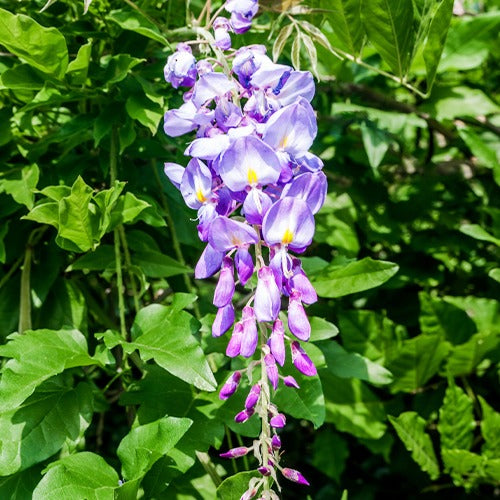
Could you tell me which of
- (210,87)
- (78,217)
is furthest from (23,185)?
(210,87)

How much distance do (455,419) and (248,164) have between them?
0.86m

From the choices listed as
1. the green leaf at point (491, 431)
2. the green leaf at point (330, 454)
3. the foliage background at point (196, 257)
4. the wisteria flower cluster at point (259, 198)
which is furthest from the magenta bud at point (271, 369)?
the green leaf at point (330, 454)

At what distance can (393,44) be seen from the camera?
1.22 m

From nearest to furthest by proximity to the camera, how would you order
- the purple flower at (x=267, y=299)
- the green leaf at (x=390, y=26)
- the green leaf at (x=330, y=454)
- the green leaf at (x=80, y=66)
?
the purple flower at (x=267, y=299)
the green leaf at (x=80, y=66)
the green leaf at (x=390, y=26)
the green leaf at (x=330, y=454)

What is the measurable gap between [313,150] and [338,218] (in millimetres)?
178

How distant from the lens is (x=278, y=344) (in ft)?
2.76

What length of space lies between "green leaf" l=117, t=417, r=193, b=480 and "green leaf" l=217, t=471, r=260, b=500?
0.28 ft

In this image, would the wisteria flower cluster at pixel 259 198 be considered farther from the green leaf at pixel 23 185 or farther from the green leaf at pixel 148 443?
the green leaf at pixel 23 185

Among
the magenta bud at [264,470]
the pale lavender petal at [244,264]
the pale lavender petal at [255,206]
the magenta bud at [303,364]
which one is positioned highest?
the pale lavender petal at [255,206]

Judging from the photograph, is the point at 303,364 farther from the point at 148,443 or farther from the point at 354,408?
the point at 354,408

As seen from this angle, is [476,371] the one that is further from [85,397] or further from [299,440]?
[85,397]

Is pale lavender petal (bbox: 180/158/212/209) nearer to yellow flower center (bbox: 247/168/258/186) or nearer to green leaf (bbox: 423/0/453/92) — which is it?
yellow flower center (bbox: 247/168/258/186)

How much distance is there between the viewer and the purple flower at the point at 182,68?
0.96 metres

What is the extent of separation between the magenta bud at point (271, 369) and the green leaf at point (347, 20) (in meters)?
0.64
